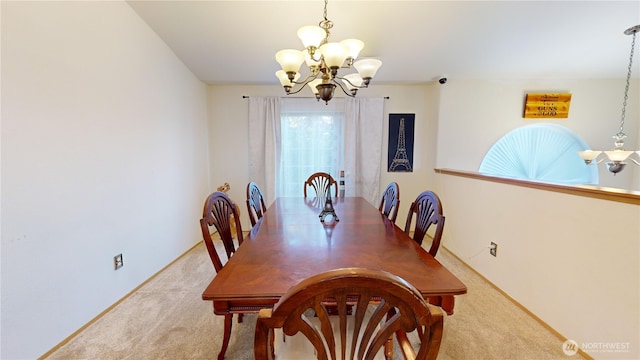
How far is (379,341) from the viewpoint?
0.61 meters

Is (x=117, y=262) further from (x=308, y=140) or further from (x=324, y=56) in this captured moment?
(x=308, y=140)

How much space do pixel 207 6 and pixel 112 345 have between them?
2.61 m

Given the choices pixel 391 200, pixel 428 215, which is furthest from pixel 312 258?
pixel 391 200

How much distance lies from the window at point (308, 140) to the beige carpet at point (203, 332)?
1939mm

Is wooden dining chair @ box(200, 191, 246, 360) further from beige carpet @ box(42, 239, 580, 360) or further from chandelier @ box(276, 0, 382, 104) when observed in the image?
chandelier @ box(276, 0, 382, 104)

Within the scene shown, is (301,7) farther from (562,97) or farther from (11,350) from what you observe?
(562,97)

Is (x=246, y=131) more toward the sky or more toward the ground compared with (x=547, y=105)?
more toward the ground

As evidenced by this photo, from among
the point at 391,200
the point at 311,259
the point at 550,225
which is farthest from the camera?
the point at 391,200

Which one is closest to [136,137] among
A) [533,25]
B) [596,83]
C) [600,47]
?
[533,25]

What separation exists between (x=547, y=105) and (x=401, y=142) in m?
1.99

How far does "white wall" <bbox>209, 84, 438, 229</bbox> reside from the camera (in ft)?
11.5

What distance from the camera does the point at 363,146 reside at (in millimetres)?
3520

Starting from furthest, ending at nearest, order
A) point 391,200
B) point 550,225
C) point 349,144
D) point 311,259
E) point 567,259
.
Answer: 1. point 349,144
2. point 391,200
3. point 550,225
4. point 567,259
5. point 311,259

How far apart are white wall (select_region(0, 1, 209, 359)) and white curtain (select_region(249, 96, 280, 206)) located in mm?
1158
